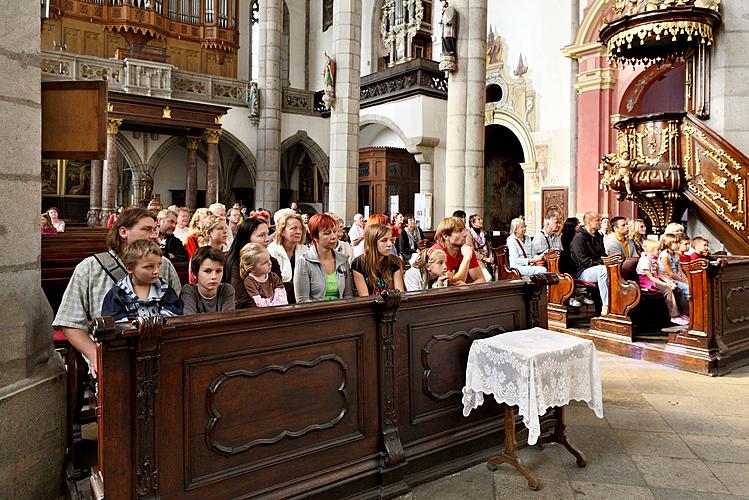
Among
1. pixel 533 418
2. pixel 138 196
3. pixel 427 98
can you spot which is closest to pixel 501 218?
pixel 427 98

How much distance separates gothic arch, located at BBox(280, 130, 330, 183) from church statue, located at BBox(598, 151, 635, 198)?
12.1 metres

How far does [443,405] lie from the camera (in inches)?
133

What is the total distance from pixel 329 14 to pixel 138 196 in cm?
983

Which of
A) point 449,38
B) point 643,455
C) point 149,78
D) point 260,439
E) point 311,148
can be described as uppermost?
point 149,78

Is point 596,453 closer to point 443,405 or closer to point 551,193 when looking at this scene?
point 443,405

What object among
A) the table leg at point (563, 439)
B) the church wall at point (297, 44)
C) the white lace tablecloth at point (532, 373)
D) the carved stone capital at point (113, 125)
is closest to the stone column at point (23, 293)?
the white lace tablecloth at point (532, 373)

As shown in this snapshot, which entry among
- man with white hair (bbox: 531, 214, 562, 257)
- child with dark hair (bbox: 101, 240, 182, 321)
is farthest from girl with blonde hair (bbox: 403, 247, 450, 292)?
man with white hair (bbox: 531, 214, 562, 257)

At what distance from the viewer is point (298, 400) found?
2.75 metres

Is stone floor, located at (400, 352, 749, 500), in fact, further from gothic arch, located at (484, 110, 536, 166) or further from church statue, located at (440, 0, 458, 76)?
gothic arch, located at (484, 110, 536, 166)

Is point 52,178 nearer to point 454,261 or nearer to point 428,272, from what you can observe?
point 454,261

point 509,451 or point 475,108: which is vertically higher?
point 475,108

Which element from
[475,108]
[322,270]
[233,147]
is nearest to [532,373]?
[322,270]

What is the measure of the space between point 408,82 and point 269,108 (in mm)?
Result: 4469

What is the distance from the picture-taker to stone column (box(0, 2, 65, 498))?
102 inches
